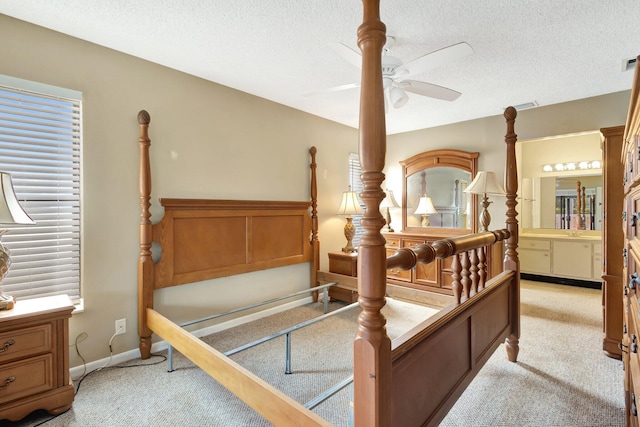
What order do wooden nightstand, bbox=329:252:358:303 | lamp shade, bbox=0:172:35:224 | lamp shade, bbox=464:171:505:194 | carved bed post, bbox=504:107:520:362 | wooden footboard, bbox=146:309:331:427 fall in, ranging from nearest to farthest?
wooden footboard, bbox=146:309:331:427, lamp shade, bbox=0:172:35:224, carved bed post, bbox=504:107:520:362, lamp shade, bbox=464:171:505:194, wooden nightstand, bbox=329:252:358:303

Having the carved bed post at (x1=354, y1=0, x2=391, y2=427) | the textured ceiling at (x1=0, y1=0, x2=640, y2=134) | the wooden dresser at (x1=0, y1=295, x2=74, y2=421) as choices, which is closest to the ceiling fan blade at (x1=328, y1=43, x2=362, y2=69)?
the textured ceiling at (x1=0, y1=0, x2=640, y2=134)

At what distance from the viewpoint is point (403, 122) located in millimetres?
4422

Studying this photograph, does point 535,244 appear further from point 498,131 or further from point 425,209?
point 498,131

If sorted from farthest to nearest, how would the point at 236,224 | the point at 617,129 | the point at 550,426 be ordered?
the point at 236,224, the point at 617,129, the point at 550,426

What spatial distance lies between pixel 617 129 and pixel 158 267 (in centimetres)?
375

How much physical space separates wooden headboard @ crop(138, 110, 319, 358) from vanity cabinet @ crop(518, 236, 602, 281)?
3.69m

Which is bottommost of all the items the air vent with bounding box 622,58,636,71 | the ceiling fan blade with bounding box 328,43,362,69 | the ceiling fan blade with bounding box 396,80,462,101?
the ceiling fan blade with bounding box 396,80,462,101

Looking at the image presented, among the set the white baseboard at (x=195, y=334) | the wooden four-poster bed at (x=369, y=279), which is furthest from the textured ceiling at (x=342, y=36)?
the white baseboard at (x=195, y=334)

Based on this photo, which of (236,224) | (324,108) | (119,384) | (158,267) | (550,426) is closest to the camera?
(550,426)

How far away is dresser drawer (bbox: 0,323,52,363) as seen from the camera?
172 cm

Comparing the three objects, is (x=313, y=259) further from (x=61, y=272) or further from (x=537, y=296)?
(x=537, y=296)

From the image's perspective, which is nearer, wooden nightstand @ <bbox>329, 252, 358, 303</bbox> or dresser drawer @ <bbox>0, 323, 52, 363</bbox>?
dresser drawer @ <bbox>0, 323, 52, 363</bbox>

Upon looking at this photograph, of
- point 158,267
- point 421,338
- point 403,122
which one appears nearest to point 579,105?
point 403,122

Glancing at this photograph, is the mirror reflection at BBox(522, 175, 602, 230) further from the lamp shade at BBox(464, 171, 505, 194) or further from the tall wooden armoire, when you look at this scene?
the tall wooden armoire
